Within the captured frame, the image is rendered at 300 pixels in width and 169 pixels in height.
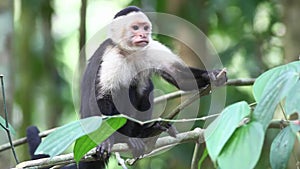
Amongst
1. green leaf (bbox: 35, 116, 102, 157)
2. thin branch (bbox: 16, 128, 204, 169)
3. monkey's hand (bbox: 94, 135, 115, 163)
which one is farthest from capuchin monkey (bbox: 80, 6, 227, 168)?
green leaf (bbox: 35, 116, 102, 157)

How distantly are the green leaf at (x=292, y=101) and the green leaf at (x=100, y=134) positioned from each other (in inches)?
11.0

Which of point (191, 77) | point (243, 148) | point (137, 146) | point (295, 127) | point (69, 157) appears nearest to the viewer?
point (243, 148)

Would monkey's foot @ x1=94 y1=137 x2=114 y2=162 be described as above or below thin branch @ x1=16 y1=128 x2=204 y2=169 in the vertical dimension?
below

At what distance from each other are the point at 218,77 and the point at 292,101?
108 cm

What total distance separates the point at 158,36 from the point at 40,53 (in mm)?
1759

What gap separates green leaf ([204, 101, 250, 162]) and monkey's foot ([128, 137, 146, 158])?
1.08 metres

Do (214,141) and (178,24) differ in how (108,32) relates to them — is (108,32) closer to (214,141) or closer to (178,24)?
(178,24)

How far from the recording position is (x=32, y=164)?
1507 millimetres

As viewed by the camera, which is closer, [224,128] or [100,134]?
[224,128]

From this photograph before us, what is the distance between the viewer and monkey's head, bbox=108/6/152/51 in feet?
7.66

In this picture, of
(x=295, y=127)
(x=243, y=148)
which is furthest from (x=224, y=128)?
(x=295, y=127)

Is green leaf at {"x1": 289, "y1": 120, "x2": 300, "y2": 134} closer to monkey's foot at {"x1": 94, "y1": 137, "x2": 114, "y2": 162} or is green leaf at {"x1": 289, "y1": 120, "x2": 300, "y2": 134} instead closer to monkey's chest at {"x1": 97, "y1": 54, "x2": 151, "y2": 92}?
monkey's foot at {"x1": 94, "y1": 137, "x2": 114, "y2": 162}

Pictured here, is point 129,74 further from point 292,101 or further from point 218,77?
point 292,101

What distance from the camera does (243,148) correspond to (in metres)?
0.87
